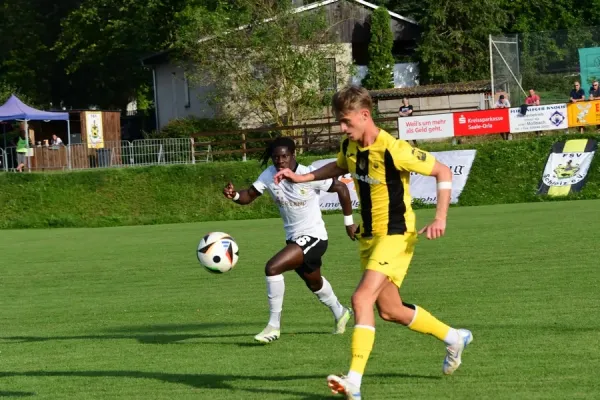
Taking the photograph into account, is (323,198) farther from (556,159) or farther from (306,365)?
(306,365)

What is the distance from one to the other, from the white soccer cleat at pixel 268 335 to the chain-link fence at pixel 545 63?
82.2 feet

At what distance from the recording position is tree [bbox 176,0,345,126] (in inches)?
1652

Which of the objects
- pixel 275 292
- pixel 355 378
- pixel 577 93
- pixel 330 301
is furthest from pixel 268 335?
pixel 577 93

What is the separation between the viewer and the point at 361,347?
251 inches

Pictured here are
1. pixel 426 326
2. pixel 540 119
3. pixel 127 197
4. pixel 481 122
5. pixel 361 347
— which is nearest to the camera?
pixel 361 347

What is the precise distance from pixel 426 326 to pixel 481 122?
24.4m

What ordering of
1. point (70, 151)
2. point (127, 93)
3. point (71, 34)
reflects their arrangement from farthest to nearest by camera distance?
1. point (127, 93)
2. point (71, 34)
3. point (70, 151)

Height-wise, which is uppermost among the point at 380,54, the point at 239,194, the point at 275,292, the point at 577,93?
the point at 380,54

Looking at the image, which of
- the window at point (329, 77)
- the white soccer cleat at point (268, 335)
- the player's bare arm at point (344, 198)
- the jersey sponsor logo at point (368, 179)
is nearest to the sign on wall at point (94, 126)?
the window at point (329, 77)

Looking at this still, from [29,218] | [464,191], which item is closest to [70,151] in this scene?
[29,218]

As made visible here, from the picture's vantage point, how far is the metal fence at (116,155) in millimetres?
A: 33844

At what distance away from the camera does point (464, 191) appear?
2894cm

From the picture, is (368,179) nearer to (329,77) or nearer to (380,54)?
(329,77)

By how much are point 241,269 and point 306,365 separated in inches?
315
